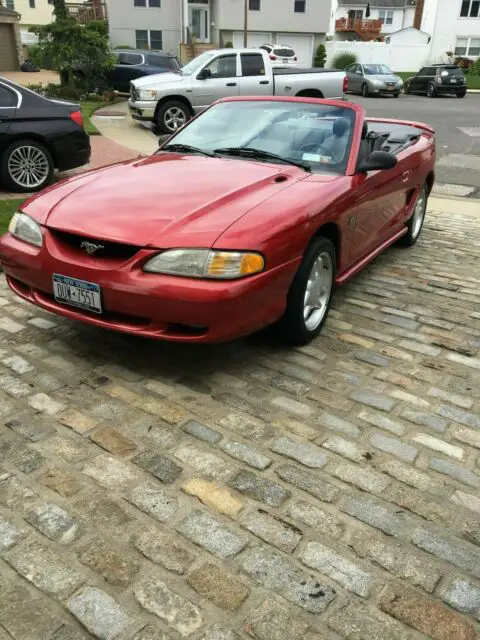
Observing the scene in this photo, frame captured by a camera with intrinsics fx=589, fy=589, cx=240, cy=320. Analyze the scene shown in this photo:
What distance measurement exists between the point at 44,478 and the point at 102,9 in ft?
132

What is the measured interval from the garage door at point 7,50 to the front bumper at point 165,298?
33.8 metres

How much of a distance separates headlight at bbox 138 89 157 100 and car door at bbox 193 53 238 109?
94 centimetres

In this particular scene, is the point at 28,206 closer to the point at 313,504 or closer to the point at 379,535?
the point at 313,504

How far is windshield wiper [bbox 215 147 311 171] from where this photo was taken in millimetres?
4141

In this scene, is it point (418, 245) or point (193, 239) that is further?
point (418, 245)

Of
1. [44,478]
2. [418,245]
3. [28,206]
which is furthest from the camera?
[418,245]

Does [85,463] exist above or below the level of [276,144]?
below

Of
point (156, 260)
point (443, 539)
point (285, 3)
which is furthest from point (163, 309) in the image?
point (285, 3)

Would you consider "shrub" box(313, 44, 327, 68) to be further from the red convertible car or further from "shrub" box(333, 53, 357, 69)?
the red convertible car

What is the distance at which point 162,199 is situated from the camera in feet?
11.1

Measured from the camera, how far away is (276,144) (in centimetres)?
434

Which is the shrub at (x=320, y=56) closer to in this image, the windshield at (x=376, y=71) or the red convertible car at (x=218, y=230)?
the windshield at (x=376, y=71)

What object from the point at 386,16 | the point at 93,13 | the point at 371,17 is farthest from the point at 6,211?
the point at 386,16

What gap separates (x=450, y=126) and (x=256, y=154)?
15.3 m
